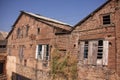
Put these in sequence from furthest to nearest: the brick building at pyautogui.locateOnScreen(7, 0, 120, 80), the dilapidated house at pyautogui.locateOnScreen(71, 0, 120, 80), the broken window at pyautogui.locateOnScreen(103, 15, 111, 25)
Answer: the broken window at pyautogui.locateOnScreen(103, 15, 111, 25), the brick building at pyautogui.locateOnScreen(7, 0, 120, 80), the dilapidated house at pyautogui.locateOnScreen(71, 0, 120, 80)

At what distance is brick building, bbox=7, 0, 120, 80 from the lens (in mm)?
12797

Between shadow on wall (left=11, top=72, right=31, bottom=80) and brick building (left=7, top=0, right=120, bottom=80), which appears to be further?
shadow on wall (left=11, top=72, right=31, bottom=80)

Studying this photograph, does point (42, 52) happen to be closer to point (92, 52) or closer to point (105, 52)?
point (92, 52)

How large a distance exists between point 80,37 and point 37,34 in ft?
26.5

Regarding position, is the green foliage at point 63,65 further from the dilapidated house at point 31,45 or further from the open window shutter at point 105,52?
the open window shutter at point 105,52

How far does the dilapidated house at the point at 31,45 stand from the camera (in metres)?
19.3

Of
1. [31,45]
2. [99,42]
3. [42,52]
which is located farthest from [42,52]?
[99,42]

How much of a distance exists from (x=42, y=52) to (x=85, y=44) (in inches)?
281

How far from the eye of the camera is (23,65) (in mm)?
24000

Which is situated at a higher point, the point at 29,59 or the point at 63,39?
the point at 63,39

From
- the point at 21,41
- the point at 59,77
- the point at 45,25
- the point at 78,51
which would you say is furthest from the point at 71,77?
the point at 21,41

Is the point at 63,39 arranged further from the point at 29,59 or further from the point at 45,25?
the point at 29,59

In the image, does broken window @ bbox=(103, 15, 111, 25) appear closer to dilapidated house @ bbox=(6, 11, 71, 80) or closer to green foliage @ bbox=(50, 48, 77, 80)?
dilapidated house @ bbox=(6, 11, 71, 80)

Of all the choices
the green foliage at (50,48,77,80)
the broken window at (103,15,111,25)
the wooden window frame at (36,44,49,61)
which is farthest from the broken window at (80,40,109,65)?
the wooden window frame at (36,44,49,61)
